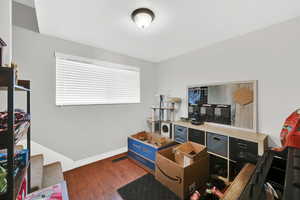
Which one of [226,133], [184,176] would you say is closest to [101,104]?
[184,176]

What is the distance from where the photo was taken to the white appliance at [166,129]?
2.62 m

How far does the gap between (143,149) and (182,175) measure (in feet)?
3.09

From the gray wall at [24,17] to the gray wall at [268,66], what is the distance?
9.68 ft

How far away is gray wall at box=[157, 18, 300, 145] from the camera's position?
5.10ft

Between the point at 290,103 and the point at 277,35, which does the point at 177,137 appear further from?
the point at 277,35

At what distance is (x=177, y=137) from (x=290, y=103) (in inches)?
67.5

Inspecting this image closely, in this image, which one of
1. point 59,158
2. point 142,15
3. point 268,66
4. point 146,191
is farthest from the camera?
point 59,158

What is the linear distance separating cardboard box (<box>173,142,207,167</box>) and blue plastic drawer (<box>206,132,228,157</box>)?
0.82 ft

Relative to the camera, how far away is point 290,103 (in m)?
1.57

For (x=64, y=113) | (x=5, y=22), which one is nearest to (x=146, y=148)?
(x=64, y=113)

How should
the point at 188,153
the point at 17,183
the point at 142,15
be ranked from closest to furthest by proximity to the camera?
the point at 17,183 < the point at 142,15 < the point at 188,153

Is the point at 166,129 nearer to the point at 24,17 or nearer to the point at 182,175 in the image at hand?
the point at 182,175

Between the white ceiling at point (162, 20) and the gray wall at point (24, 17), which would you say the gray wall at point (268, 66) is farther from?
the gray wall at point (24, 17)

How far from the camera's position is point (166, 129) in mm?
2715
